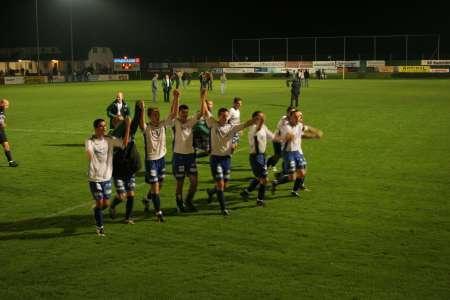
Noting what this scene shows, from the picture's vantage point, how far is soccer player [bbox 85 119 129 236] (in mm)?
8445

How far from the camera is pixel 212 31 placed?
378ft

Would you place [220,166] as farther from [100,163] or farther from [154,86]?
[154,86]

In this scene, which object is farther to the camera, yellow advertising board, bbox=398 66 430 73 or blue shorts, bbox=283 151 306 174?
yellow advertising board, bbox=398 66 430 73

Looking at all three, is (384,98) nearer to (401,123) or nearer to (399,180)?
(401,123)

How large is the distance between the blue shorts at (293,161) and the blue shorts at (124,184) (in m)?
3.24

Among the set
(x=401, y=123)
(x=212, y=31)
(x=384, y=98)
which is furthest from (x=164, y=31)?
(x=401, y=123)

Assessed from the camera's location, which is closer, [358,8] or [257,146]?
[257,146]

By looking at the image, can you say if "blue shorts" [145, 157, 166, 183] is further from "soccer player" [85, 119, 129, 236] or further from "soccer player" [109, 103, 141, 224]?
"soccer player" [85, 119, 129, 236]

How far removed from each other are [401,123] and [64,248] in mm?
17841

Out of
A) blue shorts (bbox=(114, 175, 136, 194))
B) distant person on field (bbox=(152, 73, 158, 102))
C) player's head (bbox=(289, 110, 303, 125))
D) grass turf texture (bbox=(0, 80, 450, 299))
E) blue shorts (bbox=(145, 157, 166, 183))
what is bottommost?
grass turf texture (bbox=(0, 80, 450, 299))

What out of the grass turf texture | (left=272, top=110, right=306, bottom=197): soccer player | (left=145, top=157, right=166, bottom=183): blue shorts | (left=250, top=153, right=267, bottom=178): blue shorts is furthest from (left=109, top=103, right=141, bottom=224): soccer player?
(left=272, top=110, right=306, bottom=197): soccer player

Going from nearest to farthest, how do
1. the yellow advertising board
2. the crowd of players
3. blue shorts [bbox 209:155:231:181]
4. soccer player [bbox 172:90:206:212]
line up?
the crowd of players < blue shorts [bbox 209:155:231:181] < soccer player [bbox 172:90:206:212] < the yellow advertising board

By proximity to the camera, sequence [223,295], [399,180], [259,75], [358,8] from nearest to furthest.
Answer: [223,295] → [399,180] → [259,75] → [358,8]

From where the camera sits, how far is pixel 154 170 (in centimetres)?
948
